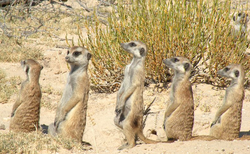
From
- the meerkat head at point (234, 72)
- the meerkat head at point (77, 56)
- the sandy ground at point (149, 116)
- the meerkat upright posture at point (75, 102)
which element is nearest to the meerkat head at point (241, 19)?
the sandy ground at point (149, 116)

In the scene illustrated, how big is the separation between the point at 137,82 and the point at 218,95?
9.16ft

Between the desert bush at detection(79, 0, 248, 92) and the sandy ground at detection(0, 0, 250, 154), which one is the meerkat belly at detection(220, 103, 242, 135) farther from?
the desert bush at detection(79, 0, 248, 92)

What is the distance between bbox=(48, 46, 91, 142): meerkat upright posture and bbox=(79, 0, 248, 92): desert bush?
2.33m

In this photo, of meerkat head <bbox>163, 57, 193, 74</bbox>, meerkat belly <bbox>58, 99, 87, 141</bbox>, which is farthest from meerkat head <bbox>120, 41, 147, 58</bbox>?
meerkat belly <bbox>58, 99, 87, 141</bbox>

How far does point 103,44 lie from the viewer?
6.98m

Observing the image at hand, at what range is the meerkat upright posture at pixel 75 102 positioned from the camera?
4098mm

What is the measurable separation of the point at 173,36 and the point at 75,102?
293cm

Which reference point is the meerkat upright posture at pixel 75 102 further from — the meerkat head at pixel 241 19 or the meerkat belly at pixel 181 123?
the meerkat head at pixel 241 19

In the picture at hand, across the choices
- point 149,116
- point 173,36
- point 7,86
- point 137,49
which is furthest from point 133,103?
point 7,86

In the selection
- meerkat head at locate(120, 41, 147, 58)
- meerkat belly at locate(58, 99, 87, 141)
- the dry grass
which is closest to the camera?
the dry grass

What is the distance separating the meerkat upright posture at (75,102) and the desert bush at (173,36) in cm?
233

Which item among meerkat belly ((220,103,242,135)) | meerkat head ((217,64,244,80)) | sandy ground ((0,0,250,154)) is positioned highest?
meerkat head ((217,64,244,80))

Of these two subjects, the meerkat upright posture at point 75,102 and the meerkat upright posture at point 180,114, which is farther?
the meerkat upright posture at point 180,114

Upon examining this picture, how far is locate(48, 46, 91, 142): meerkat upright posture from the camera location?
13.4ft
